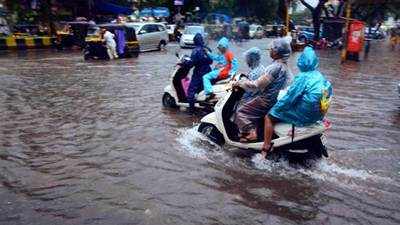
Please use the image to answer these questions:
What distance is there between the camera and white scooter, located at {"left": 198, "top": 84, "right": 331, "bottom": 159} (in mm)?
6078

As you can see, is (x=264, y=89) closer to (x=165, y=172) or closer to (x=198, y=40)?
(x=165, y=172)

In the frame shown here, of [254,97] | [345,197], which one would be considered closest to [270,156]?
[254,97]

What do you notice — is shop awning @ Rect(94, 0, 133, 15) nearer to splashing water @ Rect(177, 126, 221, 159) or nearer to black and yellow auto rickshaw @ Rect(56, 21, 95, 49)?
black and yellow auto rickshaw @ Rect(56, 21, 95, 49)

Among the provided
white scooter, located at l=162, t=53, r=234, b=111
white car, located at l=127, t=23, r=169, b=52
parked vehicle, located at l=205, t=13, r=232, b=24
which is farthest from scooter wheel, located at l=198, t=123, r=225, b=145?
parked vehicle, located at l=205, t=13, r=232, b=24

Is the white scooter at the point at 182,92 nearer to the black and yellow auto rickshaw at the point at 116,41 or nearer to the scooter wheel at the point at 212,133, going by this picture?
the scooter wheel at the point at 212,133

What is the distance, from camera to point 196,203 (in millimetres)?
5188

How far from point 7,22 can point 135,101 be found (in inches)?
840

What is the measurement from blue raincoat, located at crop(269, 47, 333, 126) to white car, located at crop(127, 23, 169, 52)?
2227 centimetres

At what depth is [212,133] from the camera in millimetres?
7305

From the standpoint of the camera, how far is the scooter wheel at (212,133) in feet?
23.7

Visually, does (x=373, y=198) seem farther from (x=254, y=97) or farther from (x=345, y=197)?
A: (x=254, y=97)

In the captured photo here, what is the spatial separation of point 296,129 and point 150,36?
23333mm

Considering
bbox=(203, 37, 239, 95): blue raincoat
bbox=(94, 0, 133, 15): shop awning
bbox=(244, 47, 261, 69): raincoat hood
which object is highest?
bbox=(94, 0, 133, 15): shop awning

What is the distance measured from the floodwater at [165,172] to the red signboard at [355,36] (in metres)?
12.3
